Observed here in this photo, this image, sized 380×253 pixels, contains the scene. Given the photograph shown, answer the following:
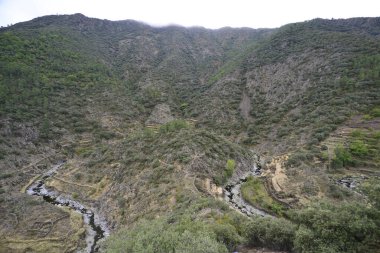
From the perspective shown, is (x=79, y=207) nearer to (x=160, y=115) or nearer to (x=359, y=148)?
(x=359, y=148)

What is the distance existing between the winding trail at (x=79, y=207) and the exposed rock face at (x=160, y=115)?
3533 centimetres

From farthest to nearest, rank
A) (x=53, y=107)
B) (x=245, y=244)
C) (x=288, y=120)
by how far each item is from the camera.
Answer: (x=53, y=107) < (x=288, y=120) < (x=245, y=244)

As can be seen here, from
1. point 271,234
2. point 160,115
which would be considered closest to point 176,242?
point 271,234

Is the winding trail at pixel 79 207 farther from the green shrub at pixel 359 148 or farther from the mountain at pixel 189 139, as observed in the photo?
the green shrub at pixel 359 148

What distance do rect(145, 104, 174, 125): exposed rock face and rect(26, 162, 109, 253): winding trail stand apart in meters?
35.3

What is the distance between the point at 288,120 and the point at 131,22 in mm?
131267

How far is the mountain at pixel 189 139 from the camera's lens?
859 inches

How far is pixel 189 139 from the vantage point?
53.2 meters

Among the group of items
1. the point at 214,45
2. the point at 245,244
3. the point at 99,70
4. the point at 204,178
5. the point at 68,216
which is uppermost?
the point at 214,45

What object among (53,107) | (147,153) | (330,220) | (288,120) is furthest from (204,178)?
(53,107)

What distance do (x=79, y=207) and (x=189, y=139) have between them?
21.9m

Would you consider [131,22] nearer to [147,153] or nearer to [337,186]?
[147,153]

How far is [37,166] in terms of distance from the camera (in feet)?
201

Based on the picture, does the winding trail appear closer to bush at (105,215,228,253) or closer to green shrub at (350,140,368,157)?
bush at (105,215,228,253)
